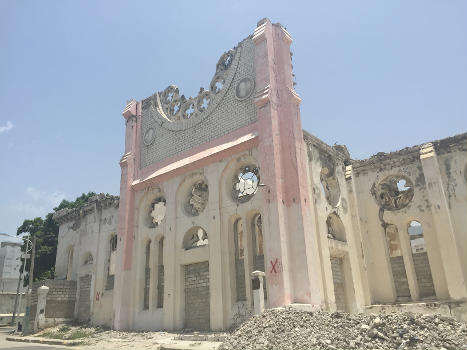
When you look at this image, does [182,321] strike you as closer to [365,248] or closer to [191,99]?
[365,248]

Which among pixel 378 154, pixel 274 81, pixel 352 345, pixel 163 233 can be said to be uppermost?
pixel 274 81

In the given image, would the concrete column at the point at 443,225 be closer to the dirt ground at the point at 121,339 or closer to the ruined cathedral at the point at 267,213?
the ruined cathedral at the point at 267,213

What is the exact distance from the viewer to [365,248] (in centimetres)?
1773

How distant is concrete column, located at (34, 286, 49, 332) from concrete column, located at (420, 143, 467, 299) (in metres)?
19.6

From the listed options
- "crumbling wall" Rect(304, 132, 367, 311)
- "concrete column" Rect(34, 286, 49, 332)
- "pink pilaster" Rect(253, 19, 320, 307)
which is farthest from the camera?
"concrete column" Rect(34, 286, 49, 332)

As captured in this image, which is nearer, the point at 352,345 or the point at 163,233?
the point at 352,345

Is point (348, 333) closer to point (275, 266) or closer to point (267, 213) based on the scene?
point (275, 266)

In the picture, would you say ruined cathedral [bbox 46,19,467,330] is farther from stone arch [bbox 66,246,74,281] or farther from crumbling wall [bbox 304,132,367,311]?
stone arch [bbox 66,246,74,281]

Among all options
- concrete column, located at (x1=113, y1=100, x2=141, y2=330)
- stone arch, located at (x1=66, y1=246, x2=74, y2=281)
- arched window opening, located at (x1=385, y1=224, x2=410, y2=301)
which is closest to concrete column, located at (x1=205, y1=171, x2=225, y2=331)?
concrete column, located at (x1=113, y1=100, x2=141, y2=330)

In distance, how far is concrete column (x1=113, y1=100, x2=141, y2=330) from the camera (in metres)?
17.9

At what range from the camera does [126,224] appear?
1927cm

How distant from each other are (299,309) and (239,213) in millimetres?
4597

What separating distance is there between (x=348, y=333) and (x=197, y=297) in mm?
7972

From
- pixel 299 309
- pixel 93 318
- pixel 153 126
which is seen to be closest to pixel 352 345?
→ pixel 299 309
